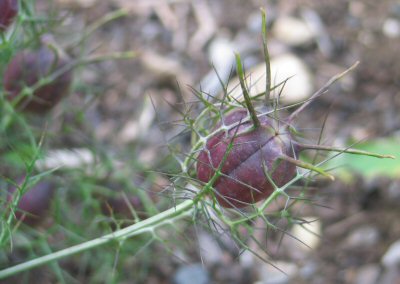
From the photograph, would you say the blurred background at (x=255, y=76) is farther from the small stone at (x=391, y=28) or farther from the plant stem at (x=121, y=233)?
the plant stem at (x=121, y=233)

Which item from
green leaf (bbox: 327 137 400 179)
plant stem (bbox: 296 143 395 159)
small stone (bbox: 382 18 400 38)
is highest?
plant stem (bbox: 296 143 395 159)

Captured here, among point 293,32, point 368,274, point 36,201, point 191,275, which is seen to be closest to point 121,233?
point 36,201

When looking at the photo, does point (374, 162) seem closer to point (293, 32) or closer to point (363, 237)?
point (363, 237)

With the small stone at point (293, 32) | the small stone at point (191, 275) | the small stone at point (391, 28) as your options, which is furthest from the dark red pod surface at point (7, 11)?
the small stone at point (391, 28)

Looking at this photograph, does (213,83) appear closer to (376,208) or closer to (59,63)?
(376,208)

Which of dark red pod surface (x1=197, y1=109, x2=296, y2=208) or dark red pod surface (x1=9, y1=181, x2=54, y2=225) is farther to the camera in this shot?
dark red pod surface (x1=9, y1=181, x2=54, y2=225)

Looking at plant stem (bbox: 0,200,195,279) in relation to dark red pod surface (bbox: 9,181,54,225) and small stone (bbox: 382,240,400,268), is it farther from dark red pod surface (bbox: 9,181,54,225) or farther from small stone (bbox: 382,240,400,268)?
small stone (bbox: 382,240,400,268)

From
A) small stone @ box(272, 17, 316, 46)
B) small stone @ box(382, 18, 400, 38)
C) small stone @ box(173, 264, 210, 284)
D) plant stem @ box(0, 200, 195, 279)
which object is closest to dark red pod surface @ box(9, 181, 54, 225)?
plant stem @ box(0, 200, 195, 279)
